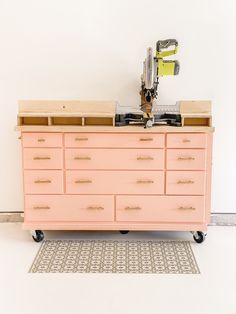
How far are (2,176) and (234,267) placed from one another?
206 cm

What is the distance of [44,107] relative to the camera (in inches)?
129

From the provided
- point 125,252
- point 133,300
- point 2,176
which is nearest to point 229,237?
point 125,252

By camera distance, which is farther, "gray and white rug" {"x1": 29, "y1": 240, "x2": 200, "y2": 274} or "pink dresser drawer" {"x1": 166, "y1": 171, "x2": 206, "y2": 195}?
"pink dresser drawer" {"x1": 166, "y1": 171, "x2": 206, "y2": 195}

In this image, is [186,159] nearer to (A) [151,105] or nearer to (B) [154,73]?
(A) [151,105]

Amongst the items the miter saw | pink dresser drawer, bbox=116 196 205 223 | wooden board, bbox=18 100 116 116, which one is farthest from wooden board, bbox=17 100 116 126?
pink dresser drawer, bbox=116 196 205 223

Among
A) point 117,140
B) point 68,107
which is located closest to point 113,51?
point 68,107

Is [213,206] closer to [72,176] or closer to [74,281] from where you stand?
[72,176]

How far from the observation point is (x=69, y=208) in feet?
10.9

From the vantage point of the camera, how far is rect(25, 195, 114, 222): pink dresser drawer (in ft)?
10.8

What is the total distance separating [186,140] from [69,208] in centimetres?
100

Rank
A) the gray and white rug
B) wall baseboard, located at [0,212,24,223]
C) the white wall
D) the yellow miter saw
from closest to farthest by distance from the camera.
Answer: the gray and white rug
the yellow miter saw
the white wall
wall baseboard, located at [0,212,24,223]

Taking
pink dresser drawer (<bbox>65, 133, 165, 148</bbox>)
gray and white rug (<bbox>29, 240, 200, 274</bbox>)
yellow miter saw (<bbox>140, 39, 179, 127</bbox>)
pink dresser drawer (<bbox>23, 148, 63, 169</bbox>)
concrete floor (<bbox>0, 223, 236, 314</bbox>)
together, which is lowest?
concrete floor (<bbox>0, 223, 236, 314</bbox>)

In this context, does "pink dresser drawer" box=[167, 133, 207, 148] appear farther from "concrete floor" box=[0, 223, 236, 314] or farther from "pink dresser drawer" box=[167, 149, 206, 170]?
"concrete floor" box=[0, 223, 236, 314]

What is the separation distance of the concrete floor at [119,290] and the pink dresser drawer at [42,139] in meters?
0.77
